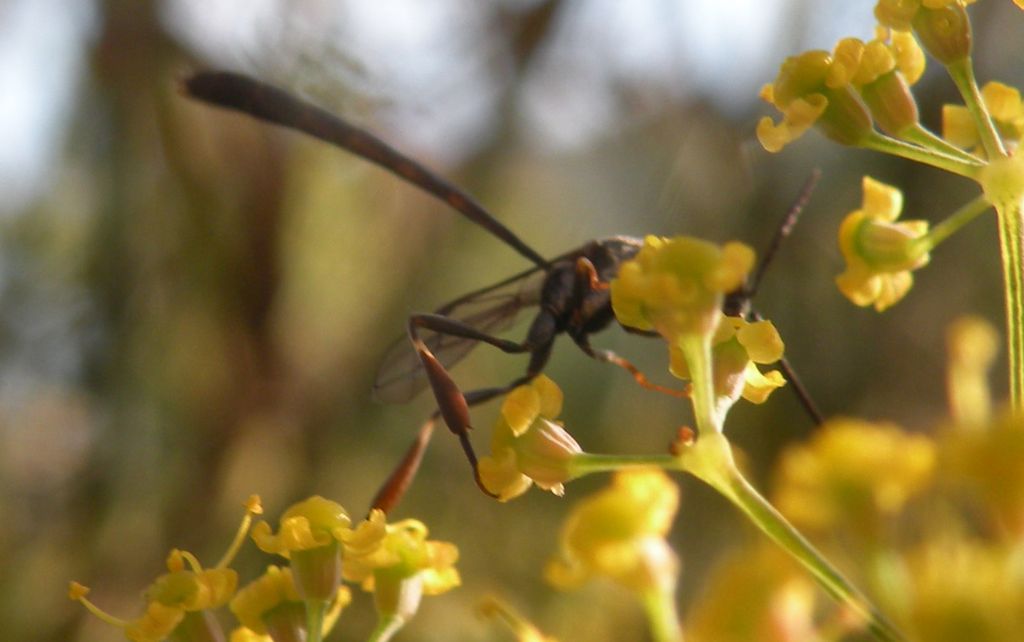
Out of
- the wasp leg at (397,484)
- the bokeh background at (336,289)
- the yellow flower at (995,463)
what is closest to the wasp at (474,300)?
the wasp leg at (397,484)

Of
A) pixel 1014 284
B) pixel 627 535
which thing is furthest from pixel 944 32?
pixel 627 535

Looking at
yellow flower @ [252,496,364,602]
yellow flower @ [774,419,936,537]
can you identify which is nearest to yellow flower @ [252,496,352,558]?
yellow flower @ [252,496,364,602]

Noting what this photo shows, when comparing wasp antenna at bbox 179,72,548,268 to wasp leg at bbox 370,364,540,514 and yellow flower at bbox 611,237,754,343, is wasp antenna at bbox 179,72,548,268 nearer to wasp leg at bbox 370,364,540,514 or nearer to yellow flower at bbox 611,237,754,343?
wasp leg at bbox 370,364,540,514

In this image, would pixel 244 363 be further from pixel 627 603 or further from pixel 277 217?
pixel 627 603

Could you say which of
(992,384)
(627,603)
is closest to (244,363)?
(627,603)

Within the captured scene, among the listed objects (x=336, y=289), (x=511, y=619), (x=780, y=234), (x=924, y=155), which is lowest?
(x=336, y=289)

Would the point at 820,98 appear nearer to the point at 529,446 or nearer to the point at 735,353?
the point at 735,353
